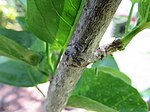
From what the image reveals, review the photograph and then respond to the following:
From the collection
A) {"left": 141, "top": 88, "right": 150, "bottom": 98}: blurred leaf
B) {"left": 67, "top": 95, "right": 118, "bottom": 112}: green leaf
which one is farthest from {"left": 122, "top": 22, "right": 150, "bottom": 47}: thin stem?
{"left": 141, "top": 88, "right": 150, "bottom": 98}: blurred leaf

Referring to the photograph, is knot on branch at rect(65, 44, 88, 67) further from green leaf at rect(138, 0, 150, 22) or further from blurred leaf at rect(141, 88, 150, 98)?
blurred leaf at rect(141, 88, 150, 98)

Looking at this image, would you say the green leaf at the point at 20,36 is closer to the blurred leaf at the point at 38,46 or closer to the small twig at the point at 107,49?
the blurred leaf at the point at 38,46

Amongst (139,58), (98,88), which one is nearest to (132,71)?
(139,58)

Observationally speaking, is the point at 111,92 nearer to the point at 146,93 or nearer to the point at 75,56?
the point at 75,56

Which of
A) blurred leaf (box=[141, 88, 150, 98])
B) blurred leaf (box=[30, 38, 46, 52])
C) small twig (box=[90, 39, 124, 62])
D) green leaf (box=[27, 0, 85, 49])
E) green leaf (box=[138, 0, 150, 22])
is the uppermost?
green leaf (box=[138, 0, 150, 22])

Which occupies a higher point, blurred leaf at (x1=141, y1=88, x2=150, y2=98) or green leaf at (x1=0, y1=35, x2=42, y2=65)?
green leaf at (x1=0, y1=35, x2=42, y2=65)

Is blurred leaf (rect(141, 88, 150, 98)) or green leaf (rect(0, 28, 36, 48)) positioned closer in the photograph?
green leaf (rect(0, 28, 36, 48))

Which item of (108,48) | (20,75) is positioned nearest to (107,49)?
(108,48)
